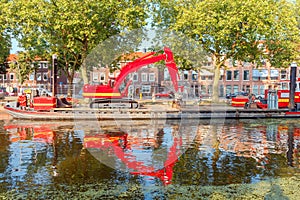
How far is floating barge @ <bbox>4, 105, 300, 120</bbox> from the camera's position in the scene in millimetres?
26625

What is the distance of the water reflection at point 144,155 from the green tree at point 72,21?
51.5 ft

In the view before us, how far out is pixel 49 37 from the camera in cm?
3706

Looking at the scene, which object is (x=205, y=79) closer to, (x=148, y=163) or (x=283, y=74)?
(x=283, y=74)

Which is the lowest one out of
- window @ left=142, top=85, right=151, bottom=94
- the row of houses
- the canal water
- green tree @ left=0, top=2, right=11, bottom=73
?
the canal water

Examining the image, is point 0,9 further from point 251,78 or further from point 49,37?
point 251,78

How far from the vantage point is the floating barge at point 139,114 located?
26.6 m

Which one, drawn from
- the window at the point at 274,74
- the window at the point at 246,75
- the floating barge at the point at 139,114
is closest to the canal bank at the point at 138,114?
the floating barge at the point at 139,114

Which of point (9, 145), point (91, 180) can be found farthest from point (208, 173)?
point (9, 145)

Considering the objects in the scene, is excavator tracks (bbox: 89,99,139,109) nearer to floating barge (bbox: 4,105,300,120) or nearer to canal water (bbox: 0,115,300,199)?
floating barge (bbox: 4,105,300,120)

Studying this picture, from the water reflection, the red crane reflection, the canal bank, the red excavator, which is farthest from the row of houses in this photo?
the red crane reflection

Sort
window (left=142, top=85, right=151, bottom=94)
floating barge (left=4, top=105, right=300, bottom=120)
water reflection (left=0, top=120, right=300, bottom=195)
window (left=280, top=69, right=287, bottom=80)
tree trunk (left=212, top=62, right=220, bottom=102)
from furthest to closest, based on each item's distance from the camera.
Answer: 1. window (left=142, top=85, right=151, bottom=94)
2. window (left=280, top=69, right=287, bottom=80)
3. tree trunk (left=212, top=62, right=220, bottom=102)
4. floating barge (left=4, top=105, right=300, bottom=120)
5. water reflection (left=0, top=120, right=300, bottom=195)

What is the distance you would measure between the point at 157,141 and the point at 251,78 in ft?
208

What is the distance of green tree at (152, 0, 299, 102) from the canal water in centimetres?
1706

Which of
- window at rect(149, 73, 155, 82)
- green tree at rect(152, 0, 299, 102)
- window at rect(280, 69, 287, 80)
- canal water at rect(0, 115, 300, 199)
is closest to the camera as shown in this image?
canal water at rect(0, 115, 300, 199)
